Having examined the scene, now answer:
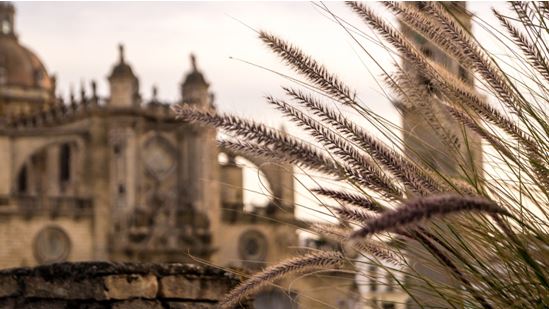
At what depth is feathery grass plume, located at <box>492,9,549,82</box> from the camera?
2.80 m

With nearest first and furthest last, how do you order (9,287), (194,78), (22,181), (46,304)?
(46,304) < (9,287) < (194,78) < (22,181)

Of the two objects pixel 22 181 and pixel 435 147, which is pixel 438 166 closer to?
pixel 435 147

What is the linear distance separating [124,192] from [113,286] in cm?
3535

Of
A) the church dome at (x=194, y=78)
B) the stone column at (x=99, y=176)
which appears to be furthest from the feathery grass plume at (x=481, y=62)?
the church dome at (x=194, y=78)

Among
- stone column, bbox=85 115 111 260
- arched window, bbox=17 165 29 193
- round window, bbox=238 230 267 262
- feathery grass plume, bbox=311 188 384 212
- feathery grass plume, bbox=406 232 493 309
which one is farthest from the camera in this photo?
arched window, bbox=17 165 29 193

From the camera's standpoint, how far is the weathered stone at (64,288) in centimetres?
408

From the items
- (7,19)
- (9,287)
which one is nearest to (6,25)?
(7,19)

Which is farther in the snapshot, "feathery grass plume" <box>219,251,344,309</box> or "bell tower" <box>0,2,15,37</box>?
"bell tower" <box>0,2,15,37</box>

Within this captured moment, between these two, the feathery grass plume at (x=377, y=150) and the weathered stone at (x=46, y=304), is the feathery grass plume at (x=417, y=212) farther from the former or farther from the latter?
the weathered stone at (x=46, y=304)

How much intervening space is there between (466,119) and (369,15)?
373 millimetres

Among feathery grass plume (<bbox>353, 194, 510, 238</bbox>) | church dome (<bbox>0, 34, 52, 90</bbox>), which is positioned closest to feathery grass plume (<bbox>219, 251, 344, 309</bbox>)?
feathery grass plume (<bbox>353, 194, 510, 238</bbox>)

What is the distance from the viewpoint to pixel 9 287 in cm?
441

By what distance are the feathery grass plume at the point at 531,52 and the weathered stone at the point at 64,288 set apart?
1.81 m

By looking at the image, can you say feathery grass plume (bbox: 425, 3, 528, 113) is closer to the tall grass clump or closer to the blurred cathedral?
the tall grass clump
